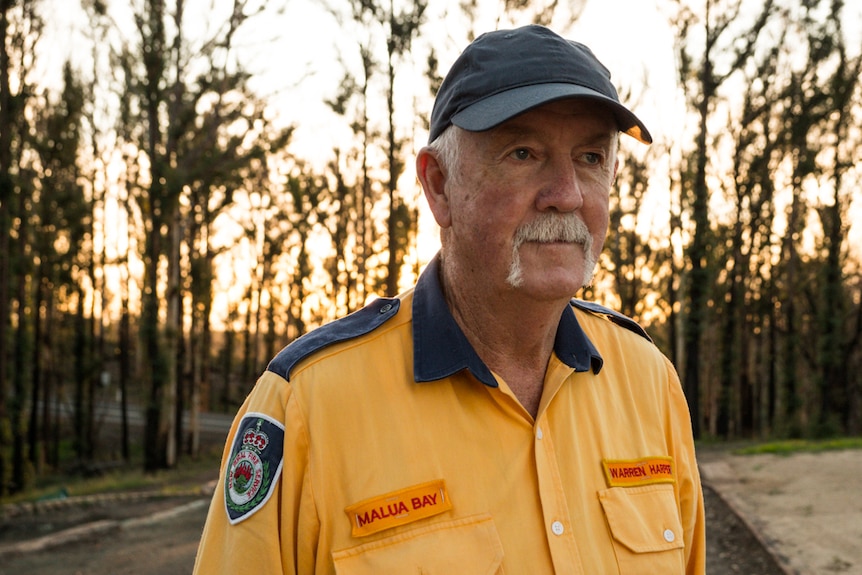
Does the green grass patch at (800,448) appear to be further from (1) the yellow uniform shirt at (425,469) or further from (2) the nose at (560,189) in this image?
(2) the nose at (560,189)

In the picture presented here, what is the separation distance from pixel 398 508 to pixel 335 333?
450 mm

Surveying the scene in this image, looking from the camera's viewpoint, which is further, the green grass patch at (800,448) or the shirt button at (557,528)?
the green grass patch at (800,448)

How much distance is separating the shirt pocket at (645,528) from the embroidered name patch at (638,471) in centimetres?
2

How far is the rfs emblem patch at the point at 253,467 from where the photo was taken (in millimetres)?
1673

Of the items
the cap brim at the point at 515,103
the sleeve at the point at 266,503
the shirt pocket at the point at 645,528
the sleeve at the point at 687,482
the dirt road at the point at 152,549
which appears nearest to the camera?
the sleeve at the point at 266,503

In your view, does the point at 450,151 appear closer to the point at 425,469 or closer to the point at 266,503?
the point at 425,469

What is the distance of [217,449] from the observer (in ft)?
79.8

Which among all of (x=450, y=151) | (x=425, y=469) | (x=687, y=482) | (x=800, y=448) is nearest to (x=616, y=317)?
(x=687, y=482)

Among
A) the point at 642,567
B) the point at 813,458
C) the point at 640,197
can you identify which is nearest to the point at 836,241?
the point at 640,197

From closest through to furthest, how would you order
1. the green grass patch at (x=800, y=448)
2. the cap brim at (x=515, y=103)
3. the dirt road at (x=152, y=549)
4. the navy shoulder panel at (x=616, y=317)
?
1. the cap brim at (x=515, y=103)
2. the navy shoulder panel at (x=616, y=317)
3. the dirt road at (x=152, y=549)
4. the green grass patch at (x=800, y=448)

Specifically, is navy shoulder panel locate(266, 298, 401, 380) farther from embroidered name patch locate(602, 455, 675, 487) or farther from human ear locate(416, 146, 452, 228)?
embroidered name patch locate(602, 455, 675, 487)

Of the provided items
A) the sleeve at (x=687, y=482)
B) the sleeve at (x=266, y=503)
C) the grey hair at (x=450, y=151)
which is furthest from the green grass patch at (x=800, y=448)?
the sleeve at (x=266, y=503)

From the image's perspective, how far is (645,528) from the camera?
193 cm

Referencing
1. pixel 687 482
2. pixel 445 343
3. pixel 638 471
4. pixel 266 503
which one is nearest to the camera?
pixel 266 503
